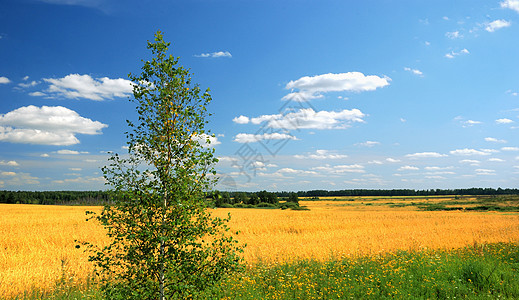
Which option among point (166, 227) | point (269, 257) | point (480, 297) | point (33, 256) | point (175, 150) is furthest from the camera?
point (33, 256)

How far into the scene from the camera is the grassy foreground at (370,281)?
32.9 feet

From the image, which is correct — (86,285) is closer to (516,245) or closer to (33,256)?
(33,256)

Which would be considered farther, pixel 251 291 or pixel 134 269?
pixel 251 291

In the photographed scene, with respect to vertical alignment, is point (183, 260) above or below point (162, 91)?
below

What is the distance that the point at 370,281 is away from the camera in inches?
435

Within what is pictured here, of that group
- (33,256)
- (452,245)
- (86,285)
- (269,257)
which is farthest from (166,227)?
(452,245)

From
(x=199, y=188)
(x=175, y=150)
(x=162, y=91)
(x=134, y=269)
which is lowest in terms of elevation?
(x=134, y=269)

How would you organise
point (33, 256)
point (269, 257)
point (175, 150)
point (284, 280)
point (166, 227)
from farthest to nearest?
point (33, 256) → point (269, 257) → point (284, 280) → point (175, 150) → point (166, 227)

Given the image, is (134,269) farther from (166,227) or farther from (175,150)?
(175,150)

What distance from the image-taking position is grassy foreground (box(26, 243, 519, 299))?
32.9 feet

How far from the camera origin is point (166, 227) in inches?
237

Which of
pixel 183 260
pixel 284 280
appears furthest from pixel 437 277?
pixel 183 260

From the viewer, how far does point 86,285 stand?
37.3 ft

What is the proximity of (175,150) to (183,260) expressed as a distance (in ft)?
6.92
